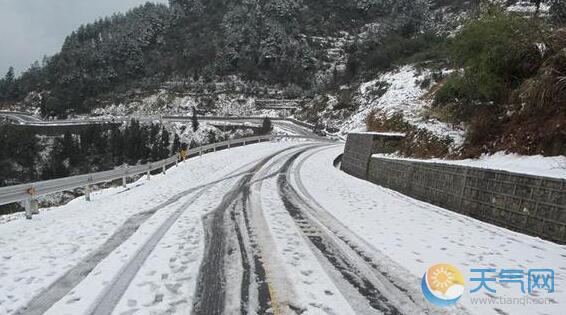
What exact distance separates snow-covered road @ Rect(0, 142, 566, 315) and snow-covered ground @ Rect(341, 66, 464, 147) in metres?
4.32

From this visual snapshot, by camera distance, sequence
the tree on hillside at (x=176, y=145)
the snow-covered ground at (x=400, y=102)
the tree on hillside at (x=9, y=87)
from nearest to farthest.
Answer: the snow-covered ground at (x=400, y=102) → the tree on hillside at (x=176, y=145) → the tree on hillside at (x=9, y=87)

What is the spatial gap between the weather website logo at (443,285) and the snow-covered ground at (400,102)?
322 inches

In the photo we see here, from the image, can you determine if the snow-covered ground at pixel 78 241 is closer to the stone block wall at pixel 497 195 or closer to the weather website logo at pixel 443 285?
the weather website logo at pixel 443 285

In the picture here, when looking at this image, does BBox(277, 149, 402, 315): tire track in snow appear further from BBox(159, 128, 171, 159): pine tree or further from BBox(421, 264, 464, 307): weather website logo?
BBox(159, 128, 171, 159): pine tree

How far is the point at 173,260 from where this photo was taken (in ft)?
21.5

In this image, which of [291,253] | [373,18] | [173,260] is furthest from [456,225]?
[373,18]

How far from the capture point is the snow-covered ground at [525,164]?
822cm

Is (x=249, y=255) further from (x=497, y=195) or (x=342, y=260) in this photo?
(x=497, y=195)

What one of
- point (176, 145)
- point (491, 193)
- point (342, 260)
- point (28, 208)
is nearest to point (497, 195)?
point (491, 193)

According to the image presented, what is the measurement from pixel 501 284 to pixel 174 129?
7375 cm

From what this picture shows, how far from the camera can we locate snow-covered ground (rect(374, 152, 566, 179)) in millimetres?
8220

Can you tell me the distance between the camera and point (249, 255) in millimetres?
6824

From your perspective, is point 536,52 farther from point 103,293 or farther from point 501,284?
point 103,293

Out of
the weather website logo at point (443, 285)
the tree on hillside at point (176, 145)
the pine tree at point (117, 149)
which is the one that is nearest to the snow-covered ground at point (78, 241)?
the weather website logo at point (443, 285)
